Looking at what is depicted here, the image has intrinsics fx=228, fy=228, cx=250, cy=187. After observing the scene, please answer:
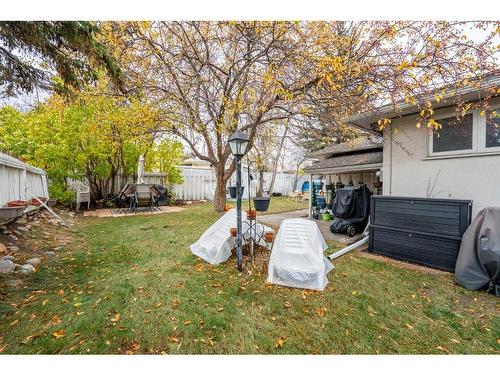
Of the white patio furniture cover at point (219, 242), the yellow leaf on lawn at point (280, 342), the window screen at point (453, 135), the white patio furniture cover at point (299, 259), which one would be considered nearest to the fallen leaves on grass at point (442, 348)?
the white patio furniture cover at point (299, 259)

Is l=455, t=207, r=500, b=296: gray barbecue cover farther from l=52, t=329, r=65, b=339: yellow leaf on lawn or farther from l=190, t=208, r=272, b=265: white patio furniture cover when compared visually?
l=52, t=329, r=65, b=339: yellow leaf on lawn

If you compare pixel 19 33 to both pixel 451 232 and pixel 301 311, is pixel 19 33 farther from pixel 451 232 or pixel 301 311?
pixel 451 232

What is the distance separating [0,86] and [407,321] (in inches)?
256

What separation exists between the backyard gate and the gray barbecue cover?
0.36m

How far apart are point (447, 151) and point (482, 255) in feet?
6.63

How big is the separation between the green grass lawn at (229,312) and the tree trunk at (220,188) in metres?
4.89

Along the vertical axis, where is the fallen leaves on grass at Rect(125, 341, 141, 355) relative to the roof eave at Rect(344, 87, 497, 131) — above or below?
below

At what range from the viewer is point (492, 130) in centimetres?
376

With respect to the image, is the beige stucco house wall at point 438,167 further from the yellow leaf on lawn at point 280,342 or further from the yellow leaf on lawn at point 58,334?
the yellow leaf on lawn at point 58,334

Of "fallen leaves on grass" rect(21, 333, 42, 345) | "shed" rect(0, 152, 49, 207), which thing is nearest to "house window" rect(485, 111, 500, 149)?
Answer: "fallen leaves on grass" rect(21, 333, 42, 345)

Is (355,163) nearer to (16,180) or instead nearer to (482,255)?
→ (482,255)

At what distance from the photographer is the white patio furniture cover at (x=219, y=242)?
401 cm

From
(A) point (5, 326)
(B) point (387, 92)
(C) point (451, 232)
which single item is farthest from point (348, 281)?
(A) point (5, 326)

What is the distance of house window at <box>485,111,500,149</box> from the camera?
369cm
